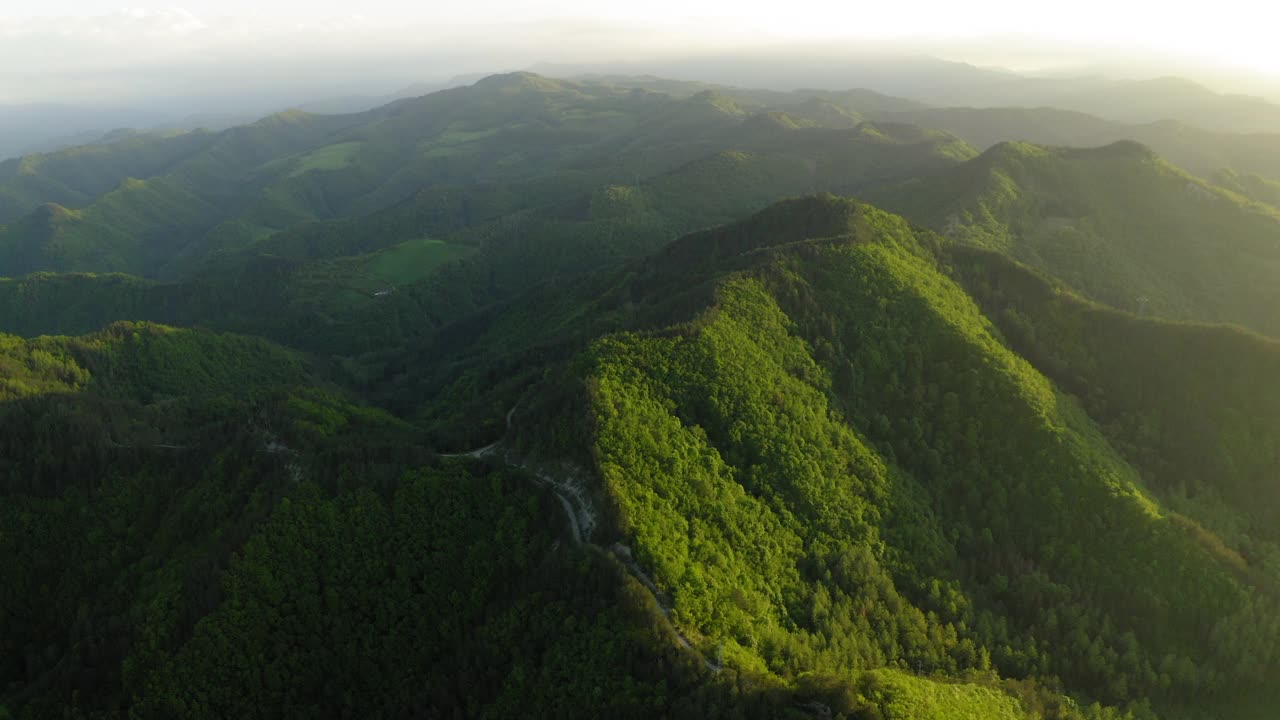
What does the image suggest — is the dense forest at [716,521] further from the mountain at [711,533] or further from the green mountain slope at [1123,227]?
the green mountain slope at [1123,227]

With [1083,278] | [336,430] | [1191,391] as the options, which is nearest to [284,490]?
[336,430]

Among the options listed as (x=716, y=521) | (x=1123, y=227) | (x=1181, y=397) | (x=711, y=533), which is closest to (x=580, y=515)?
(x=711, y=533)

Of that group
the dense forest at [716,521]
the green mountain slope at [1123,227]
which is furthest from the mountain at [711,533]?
the green mountain slope at [1123,227]

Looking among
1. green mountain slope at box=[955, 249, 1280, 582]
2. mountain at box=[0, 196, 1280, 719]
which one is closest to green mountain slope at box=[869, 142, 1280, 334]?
green mountain slope at box=[955, 249, 1280, 582]

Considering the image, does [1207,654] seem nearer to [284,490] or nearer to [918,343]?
[918,343]

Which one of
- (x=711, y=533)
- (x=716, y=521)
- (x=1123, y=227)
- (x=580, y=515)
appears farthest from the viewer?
(x=1123, y=227)

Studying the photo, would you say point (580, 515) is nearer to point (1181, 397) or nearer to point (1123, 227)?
point (1181, 397)

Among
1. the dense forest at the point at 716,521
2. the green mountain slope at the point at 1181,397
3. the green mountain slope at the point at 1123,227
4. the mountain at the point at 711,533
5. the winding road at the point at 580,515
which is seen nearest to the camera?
the winding road at the point at 580,515

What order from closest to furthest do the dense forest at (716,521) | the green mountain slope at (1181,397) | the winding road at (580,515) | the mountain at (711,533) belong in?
the winding road at (580,515) → the mountain at (711,533) → the dense forest at (716,521) → the green mountain slope at (1181,397)

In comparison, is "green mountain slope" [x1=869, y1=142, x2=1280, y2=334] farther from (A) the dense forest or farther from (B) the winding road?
(B) the winding road
